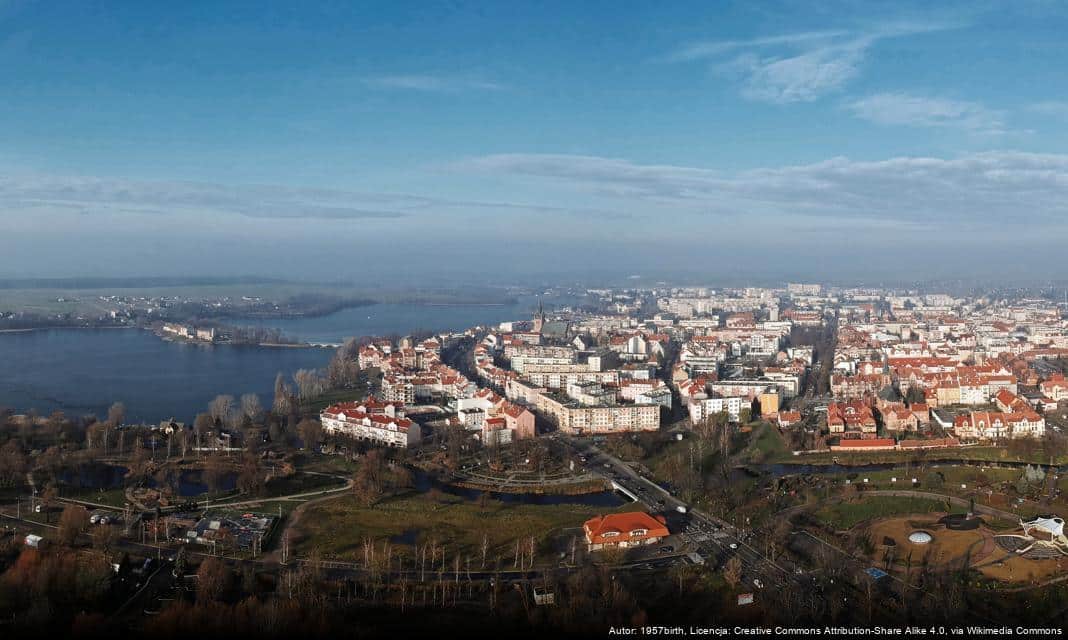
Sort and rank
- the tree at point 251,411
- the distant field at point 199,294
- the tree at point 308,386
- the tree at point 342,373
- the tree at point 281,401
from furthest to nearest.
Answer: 1. the distant field at point 199,294
2. the tree at point 342,373
3. the tree at point 308,386
4. the tree at point 281,401
5. the tree at point 251,411

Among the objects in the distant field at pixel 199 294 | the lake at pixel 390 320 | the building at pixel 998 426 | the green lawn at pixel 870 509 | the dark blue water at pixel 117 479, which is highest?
the distant field at pixel 199 294

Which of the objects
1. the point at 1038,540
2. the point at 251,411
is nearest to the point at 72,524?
the point at 251,411

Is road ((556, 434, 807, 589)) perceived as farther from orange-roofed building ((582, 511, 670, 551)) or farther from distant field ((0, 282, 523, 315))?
distant field ((0, 282, 523, 315))

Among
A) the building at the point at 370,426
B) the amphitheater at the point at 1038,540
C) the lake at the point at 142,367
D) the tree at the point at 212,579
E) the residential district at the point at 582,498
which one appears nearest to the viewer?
the tree at the point at 212,579

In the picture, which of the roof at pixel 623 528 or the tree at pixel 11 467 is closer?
the roof at pixel 623 528

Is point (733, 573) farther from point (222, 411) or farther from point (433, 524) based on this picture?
point (222, 411)

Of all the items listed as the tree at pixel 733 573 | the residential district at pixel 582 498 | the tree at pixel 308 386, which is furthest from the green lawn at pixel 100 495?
the tree at pixel 733 573

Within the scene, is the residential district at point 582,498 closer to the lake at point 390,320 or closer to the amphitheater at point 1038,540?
the amphitheater at point 1038,540

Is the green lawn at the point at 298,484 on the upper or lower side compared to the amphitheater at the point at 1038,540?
lower
